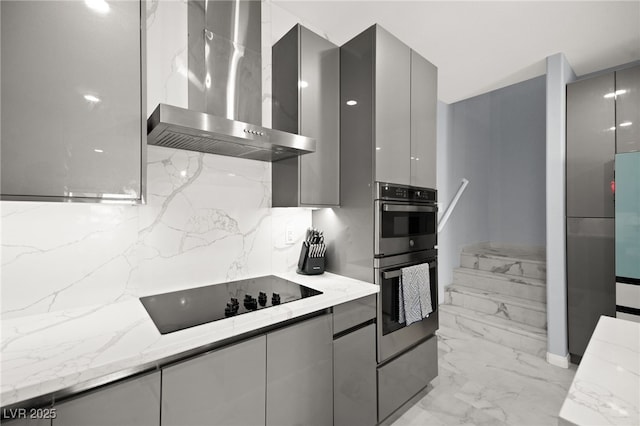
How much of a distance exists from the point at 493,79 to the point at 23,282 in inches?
150

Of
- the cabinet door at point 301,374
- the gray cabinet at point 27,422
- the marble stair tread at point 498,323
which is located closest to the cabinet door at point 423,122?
the cabinet door at point 301,374

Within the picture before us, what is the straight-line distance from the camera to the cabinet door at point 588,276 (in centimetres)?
235

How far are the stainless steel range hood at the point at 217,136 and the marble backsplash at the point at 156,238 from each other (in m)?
0.12

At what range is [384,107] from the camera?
1.78 m

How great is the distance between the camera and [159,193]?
152 centimetres

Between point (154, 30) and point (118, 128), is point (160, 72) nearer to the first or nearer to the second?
point (154, 30)

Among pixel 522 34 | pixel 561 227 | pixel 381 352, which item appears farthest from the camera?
pixel 561 227

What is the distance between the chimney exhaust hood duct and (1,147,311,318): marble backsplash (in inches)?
7.4

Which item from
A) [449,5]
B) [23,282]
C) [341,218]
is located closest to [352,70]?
[449,5]

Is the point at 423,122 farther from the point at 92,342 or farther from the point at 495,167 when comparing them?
the point at 495,167

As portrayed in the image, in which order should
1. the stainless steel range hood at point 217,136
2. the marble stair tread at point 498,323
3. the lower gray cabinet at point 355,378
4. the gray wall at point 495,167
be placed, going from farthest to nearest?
the gray wall at point 495,167
the marble stair tread at point 498,323
the lower gray cabinet at point 355,378
the stainless steel range hood at point 217,136

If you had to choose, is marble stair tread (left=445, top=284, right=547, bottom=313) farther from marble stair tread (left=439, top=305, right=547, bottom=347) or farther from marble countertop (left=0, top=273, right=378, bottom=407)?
marble countertop (left=0, top=273, right=378, bottom=407)

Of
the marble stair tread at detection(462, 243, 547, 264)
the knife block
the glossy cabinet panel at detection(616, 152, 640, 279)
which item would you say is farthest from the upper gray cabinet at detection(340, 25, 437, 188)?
the marble stair tread at detection(462, 243, 547, 264)

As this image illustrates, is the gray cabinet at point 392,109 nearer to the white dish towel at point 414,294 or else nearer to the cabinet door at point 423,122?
the cabinet door at point 423,122
